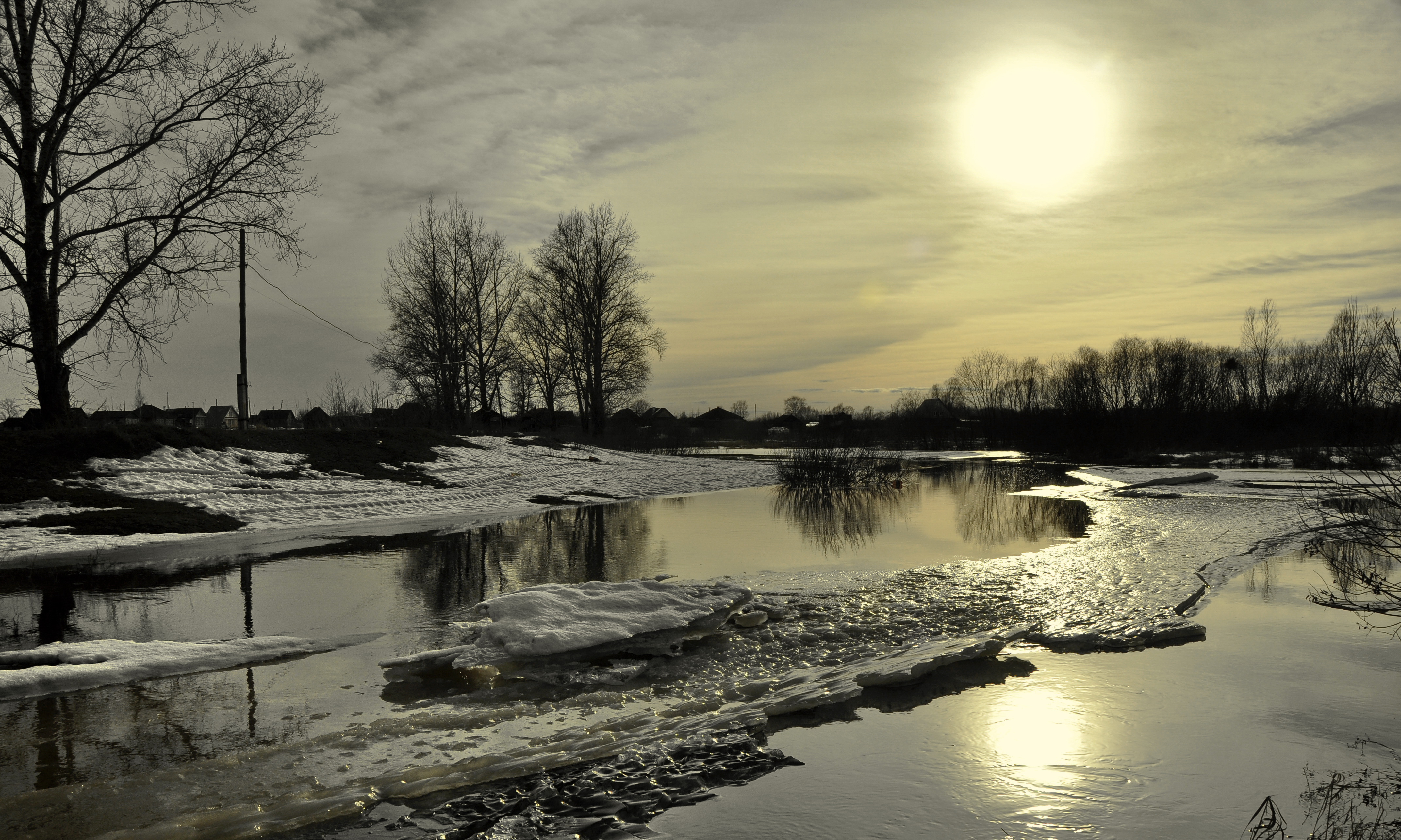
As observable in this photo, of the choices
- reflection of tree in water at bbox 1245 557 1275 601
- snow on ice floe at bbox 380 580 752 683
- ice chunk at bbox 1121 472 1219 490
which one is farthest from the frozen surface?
ice chunk at bbox 1121 472 1219 490

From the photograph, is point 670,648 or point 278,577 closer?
point 670,648

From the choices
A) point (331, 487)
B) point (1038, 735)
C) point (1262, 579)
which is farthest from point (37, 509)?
point (1262, 579)

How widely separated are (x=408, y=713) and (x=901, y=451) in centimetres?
4679

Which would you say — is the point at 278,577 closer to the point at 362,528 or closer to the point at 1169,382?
the point at 362,528

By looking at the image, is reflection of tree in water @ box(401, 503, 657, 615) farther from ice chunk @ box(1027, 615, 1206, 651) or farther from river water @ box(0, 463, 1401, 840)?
ice chunk @ box(1027, 615, 1206, 651)

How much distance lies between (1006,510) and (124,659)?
16172 mm

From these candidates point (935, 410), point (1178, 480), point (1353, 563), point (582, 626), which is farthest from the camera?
point (935, 410)

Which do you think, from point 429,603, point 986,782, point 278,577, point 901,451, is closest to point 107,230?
point 278,577

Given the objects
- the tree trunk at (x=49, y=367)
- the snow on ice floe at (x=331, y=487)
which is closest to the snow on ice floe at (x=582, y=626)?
the snow on ice floe at (x=331, y=487)

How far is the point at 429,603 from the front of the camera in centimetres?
830

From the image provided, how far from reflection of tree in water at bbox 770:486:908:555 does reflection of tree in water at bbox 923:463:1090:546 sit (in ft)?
5.18

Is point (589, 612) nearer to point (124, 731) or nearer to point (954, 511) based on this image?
point (124, 731)

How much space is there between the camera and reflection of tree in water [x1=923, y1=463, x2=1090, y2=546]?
45.5 feet

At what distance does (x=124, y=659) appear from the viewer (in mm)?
5996
